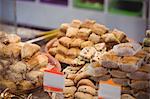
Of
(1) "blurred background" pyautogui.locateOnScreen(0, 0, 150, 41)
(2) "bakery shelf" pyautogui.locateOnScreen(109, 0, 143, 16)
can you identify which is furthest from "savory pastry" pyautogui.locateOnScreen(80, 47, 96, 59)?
(2) "bakery shelf" pyautogui.locateOnScreen(109, 0, 143, 16)

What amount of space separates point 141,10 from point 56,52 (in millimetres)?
2205

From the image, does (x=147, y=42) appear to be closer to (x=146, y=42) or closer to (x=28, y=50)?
(x=146, y=42)

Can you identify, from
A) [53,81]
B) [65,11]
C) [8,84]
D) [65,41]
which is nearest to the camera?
[53,81]

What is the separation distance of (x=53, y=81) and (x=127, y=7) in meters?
2.53

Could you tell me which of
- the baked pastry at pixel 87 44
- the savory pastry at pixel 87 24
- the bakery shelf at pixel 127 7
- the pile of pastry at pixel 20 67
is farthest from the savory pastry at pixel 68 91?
the bakery shelf at pixel 127 7

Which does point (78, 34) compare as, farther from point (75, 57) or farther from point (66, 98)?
point (66, 98)

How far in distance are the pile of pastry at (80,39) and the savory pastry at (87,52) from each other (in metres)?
0.02

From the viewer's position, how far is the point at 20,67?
1.35m

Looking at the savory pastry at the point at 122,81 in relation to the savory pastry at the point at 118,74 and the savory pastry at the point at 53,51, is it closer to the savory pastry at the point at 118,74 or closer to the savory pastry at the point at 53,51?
the savory pastry at the point at 118,74

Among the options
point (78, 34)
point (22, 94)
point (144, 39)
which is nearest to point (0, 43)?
point (22, 94)

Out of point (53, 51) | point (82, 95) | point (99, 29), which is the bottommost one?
point (82, 95)

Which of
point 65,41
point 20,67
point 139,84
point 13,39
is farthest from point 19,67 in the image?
point 139,84

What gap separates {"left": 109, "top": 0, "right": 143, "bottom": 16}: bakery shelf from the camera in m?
3.55

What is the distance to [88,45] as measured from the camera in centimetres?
144
